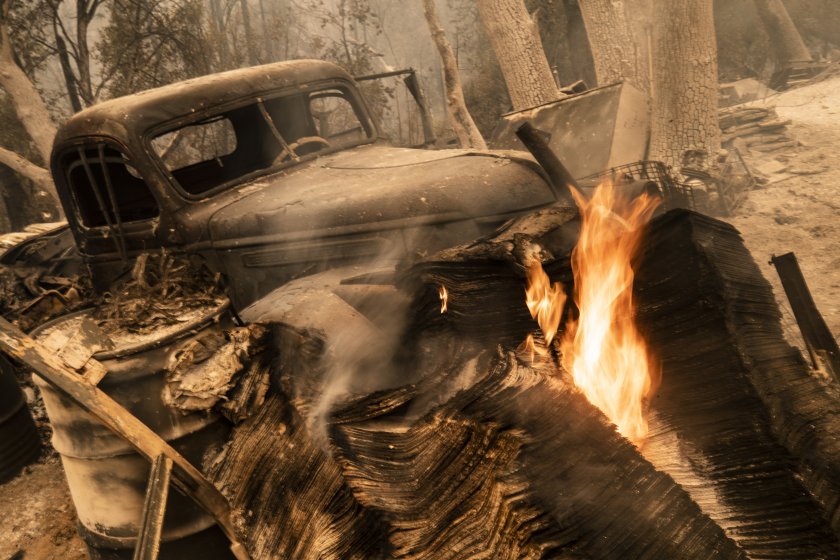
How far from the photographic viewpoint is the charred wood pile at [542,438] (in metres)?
1.96

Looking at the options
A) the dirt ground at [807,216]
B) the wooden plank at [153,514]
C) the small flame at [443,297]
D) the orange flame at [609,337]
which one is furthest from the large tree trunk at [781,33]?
the wooden plank at [153,514]

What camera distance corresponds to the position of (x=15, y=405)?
5258 mm

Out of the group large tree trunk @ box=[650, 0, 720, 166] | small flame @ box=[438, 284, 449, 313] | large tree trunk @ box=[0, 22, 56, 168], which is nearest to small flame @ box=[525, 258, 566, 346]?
small flame @ box=[438, 284, 449, 313]

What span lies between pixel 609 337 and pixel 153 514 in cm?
199

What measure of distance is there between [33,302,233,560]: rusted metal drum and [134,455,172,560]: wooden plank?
1.05ft

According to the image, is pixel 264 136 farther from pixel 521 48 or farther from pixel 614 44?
pixel 614 44

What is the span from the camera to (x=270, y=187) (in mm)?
4258

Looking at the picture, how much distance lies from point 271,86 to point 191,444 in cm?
281

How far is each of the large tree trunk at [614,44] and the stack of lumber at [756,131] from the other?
1593 mm

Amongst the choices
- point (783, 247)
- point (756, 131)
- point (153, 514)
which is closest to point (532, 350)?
point (153, 514)

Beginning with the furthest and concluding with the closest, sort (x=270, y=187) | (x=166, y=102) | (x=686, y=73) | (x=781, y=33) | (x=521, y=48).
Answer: (x=781, y=33), (x=521, y=48), (x=686, y=73), (x=166, y=102), (x=270, y=187)

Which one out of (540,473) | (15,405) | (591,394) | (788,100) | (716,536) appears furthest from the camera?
(788,100)

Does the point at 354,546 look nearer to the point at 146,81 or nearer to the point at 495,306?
the point at 495,306

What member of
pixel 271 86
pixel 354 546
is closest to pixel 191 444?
pixel 354 546
